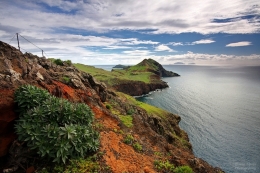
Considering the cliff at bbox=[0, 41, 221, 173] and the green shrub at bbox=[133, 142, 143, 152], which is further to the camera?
the green shrub at bbox=[133, 142, 143, 152]

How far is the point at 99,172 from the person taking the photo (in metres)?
11.4

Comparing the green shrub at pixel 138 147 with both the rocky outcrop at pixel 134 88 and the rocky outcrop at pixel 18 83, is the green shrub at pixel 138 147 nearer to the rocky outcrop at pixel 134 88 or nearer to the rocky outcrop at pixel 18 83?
the rocky outcrop at pixel 18 83

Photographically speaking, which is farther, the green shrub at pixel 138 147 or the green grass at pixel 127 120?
the green grass at pixel 127 120

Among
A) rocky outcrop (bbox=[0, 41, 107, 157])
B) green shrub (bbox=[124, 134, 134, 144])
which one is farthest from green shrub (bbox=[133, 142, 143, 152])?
rocky outcrop (bbox=[0, 41, 107, 157])

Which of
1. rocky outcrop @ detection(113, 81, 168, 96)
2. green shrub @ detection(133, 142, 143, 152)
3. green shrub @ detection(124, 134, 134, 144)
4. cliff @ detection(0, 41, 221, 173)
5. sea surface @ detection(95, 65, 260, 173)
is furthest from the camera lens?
rocky outcrop @ detection(113, 81, 168, 96)

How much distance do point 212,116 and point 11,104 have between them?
72.5m

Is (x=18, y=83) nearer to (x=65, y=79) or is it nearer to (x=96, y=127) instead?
(x=65, y=79)

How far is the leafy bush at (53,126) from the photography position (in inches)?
408

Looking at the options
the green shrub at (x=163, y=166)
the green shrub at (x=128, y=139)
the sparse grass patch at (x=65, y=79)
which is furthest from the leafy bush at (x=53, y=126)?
the sparse grass patch at (x=65, y=79)

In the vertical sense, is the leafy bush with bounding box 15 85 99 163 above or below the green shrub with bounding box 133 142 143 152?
above

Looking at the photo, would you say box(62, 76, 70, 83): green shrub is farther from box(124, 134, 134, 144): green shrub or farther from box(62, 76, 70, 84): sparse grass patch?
box(124, 134, 134, 144): green shrub

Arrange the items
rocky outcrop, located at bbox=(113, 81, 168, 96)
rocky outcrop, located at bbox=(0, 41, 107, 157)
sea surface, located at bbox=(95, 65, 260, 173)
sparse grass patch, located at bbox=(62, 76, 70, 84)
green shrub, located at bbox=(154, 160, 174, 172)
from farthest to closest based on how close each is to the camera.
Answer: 1. rocky outcrop, located at bbox=(113, 81, 168, 96)
2. sea surface, located at bbox=(95, 65, 260, 173)
3. sparse grass patch, located at bbox=(62, 76, 70, 84)
4. green shrub, located at bbox=(154, 160, 174, 172)
5. rocky outcrop, located at bbox=(0, 41, 107, 157)

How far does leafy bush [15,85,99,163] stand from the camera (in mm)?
10375

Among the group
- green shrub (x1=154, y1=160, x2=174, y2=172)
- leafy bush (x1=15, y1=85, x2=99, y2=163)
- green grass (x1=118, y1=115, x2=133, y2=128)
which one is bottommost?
green shrub (x1=154, y1=160, x2=174, y2=172)
